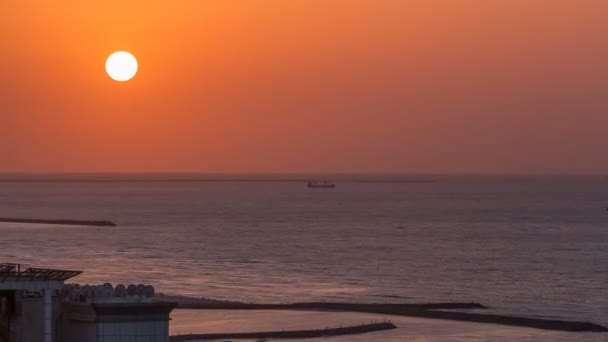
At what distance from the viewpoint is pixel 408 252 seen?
122375mm

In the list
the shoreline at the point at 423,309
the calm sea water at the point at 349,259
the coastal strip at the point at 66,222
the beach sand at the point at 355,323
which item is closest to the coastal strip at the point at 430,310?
the shoreline at the point at 423,309

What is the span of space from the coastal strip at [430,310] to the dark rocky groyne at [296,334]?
6075 millimetres

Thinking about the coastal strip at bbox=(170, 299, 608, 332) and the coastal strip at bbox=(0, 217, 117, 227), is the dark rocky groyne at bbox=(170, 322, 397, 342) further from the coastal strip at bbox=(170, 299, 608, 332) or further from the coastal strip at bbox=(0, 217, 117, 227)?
the coastal strip at bbox=(0, 217, 117, 227)

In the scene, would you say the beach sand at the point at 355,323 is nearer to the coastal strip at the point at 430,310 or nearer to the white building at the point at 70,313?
the coastal strip at the point at 430,310

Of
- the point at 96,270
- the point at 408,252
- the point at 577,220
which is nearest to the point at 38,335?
the point at 96,270

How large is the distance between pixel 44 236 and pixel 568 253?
52557 mm

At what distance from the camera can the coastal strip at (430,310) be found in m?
62.2

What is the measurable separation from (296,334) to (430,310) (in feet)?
41.9

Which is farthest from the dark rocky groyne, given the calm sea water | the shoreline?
the calm sea water

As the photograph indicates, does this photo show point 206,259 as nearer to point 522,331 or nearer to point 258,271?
point 258,271

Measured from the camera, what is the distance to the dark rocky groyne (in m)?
52.2

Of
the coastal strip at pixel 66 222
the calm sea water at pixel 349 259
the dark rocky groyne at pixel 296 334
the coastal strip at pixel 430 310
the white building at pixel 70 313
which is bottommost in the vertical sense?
the white building at pixel 70 313

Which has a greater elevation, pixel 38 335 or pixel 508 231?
pixel 508 231

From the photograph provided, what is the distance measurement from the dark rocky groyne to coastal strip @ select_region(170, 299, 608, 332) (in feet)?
19.9
